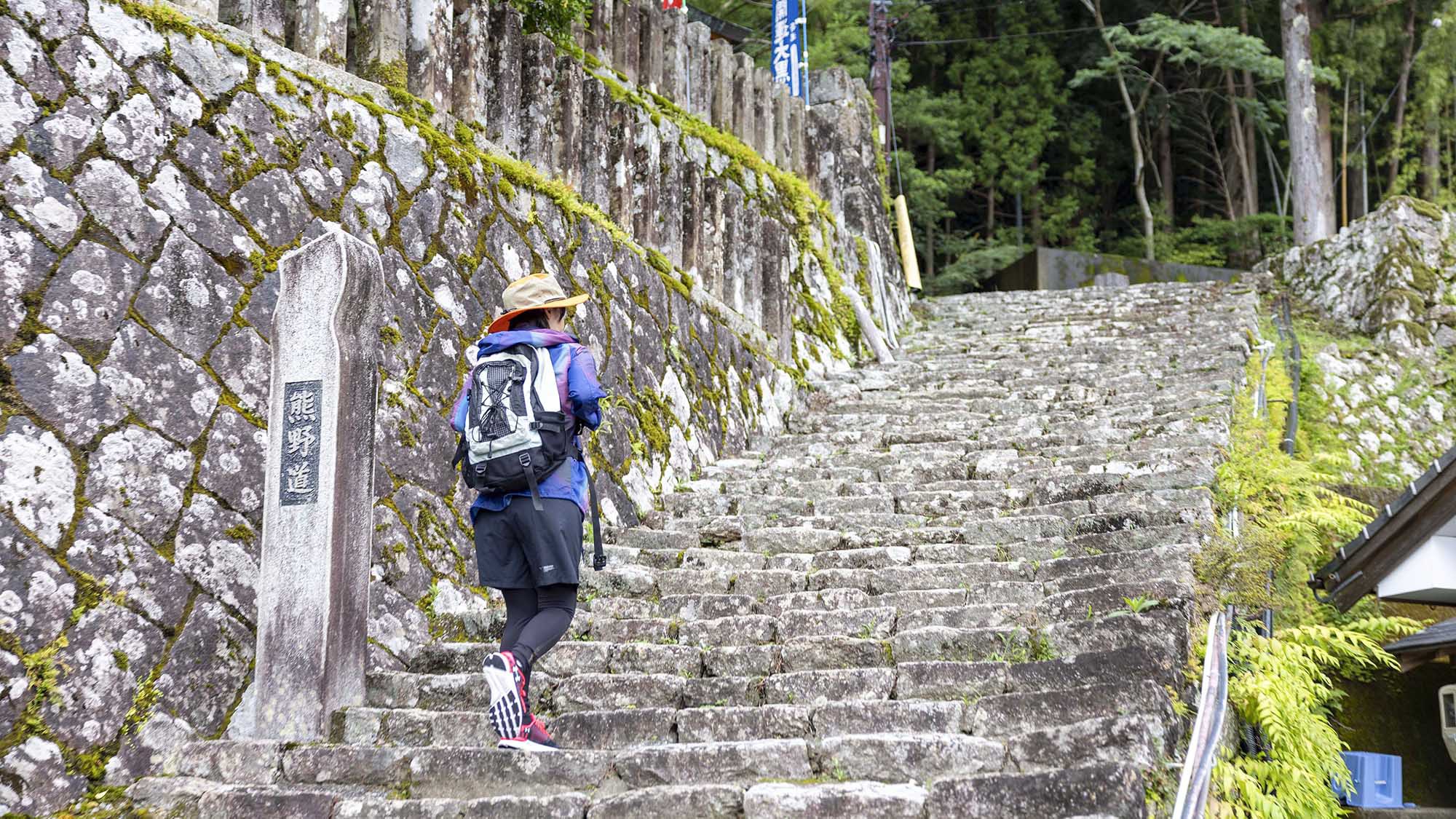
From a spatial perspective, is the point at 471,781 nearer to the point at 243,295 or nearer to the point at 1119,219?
the point at 243,295

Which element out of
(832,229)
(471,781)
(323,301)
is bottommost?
(471,781)

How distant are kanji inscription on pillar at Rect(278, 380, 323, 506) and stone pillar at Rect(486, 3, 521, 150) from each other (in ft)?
12.3

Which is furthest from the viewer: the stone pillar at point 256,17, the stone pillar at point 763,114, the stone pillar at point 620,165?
the stone pillar at point 763,114

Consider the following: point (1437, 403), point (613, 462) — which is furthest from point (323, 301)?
point (1437, 403)

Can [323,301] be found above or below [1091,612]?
above

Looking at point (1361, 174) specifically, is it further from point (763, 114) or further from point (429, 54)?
point (429, 54)

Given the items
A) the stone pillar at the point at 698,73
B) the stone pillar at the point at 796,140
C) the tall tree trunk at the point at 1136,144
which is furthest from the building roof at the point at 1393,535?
the tall tree trunk at the point at 1136,144

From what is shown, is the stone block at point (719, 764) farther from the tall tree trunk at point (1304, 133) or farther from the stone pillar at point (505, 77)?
the tall tree trunk at point (1304, 133)

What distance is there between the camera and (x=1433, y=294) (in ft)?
44.5

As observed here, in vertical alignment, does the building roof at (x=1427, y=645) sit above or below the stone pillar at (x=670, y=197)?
below

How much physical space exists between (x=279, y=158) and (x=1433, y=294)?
41.4ft

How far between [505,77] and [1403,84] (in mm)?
18567

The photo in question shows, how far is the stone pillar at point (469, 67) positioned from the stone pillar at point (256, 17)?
1.34 m

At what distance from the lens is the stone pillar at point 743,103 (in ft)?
39.0
